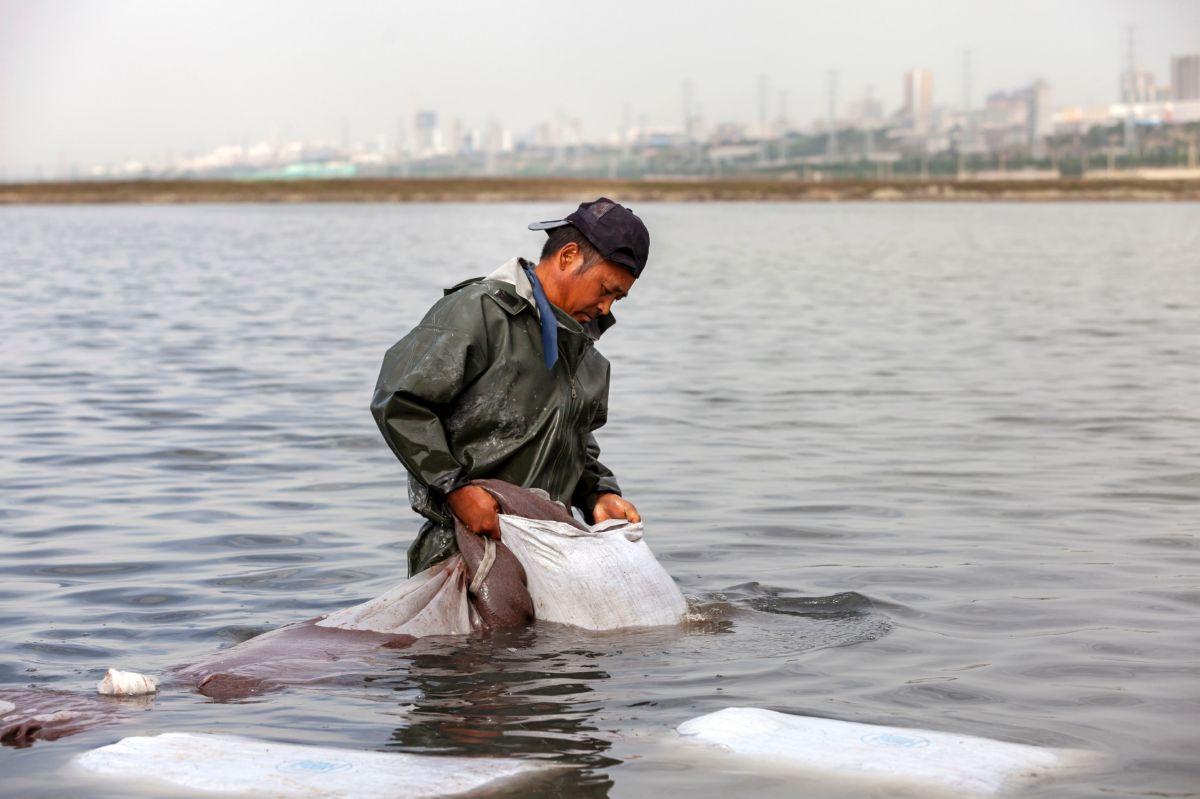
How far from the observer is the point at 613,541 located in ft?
17.6

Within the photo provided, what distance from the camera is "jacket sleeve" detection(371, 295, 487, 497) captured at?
16.8ft

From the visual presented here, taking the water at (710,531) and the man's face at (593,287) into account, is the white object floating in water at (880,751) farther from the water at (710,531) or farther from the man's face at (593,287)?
the man's face at (593,287)

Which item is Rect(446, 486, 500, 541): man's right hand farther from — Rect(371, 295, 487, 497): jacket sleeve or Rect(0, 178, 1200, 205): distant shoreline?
Rect(0, 178, 1200, 205): distant shoreline

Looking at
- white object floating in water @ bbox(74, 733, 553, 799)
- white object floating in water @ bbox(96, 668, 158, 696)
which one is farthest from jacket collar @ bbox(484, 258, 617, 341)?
white object floating in water @ bbox(96, 668, 158, 696)

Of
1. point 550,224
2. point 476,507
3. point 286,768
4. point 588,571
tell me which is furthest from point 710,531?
point 286,768

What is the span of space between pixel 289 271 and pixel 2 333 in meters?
14.1

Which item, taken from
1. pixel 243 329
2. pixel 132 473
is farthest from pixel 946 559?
pixel 243 329

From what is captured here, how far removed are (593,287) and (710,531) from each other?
3.22 m

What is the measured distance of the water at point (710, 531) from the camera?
16.4 ft

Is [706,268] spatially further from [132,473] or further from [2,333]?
[132,473]

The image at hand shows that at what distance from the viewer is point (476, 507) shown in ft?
17.1

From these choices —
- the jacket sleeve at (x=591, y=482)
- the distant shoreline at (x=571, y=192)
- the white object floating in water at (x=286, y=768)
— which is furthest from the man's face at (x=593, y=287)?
the distant shoreline at (x=571, y=192)

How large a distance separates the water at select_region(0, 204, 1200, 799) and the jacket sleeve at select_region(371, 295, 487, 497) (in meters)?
0.69

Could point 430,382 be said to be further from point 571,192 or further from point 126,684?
point 571,192
